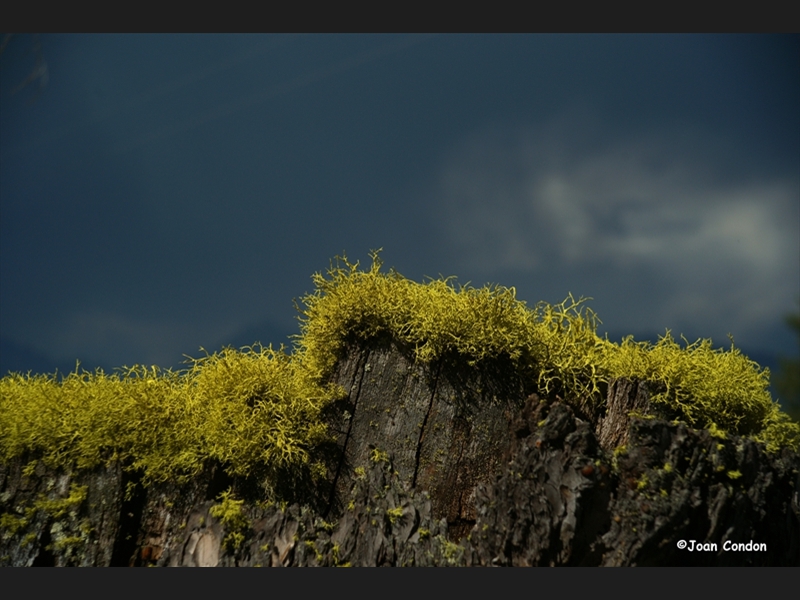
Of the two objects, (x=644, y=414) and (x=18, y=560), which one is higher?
(x=644, y=414)

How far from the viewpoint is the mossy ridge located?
9.36 feet

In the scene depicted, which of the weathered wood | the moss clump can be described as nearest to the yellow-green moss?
the moss clump

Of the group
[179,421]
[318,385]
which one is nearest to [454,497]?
[318,385]

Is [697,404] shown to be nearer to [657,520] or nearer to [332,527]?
[657,520]

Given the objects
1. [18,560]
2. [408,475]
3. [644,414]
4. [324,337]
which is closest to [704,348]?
[644,414]

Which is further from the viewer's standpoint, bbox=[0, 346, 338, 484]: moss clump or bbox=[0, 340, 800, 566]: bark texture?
bbox=[0, 346, 338, 484]: moss clump

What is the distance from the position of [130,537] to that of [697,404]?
269 centimetres

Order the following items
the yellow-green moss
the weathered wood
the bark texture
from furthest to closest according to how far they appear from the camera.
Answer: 1. the weathered wood
2. the yellow-green moss
3. the bark texture

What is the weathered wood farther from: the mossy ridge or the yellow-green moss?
the yellow-green moss

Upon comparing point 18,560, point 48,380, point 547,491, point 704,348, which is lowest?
point 18,560

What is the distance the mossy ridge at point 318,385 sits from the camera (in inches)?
112

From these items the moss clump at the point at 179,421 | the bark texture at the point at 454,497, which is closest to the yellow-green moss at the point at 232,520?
the bark texture at the point at 454,497

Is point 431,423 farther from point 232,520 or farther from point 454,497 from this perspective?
point 232,520

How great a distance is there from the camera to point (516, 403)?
2932 mm
